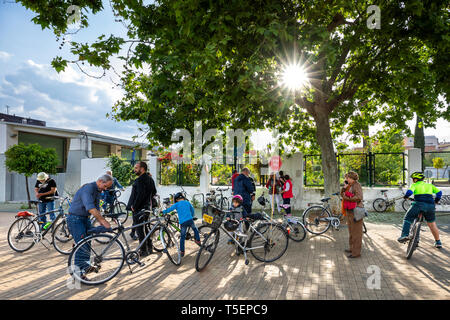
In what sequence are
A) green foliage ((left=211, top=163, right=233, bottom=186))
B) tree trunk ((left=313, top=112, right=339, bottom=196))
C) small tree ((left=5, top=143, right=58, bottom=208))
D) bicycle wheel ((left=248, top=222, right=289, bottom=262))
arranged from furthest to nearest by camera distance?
green foliage ((left=211, top=163, right=233, bottom=186)) → small tree ((left=5, top=143, right=58, bottom=208)) → tree trunk ((left=313, top=112, right=339, bottom=196)) → bicycle wheel ((left=248, top=222, right=289, bottom=262))

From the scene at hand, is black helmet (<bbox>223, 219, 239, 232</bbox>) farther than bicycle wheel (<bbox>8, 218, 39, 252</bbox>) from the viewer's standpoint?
No

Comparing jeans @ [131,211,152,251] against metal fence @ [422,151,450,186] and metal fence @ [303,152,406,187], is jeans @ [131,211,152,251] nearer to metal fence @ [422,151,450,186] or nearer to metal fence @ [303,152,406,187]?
metal fence @ [303,152,406,187]

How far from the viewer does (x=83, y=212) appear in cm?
480

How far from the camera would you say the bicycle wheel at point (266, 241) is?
573 cm

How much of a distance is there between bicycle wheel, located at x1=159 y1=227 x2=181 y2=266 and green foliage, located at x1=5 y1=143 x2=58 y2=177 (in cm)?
1178

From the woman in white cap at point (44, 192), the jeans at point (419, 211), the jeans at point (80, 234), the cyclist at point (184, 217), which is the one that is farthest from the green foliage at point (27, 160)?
the jeans at point (419, 211)

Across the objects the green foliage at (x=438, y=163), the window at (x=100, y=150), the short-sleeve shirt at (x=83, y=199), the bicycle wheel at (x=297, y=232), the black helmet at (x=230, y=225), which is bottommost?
the bicycle wheel at (x=297, y=232)

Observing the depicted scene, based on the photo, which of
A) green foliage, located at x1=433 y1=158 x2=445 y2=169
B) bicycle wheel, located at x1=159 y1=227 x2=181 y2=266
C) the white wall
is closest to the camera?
bicycle wheel, located at x1=159 y1=227 x2=181 y2=266

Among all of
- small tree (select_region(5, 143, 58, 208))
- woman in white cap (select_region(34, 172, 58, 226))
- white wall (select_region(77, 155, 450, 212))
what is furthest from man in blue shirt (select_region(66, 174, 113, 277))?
small tree (select_region(5, 143, 58, 208))

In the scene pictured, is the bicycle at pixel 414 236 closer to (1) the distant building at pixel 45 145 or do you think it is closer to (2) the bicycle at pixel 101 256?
(2) the bicycle at pixel 101 256

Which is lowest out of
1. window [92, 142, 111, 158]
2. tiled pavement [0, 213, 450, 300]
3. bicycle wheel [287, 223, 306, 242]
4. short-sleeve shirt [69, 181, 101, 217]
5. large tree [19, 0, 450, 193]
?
tiled pavement [0, 213, 450, 300]

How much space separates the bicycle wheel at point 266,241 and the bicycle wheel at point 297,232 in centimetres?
143

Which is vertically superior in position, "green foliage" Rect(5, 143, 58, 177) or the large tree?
the large tree

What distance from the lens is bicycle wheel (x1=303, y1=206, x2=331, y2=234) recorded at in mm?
8273
